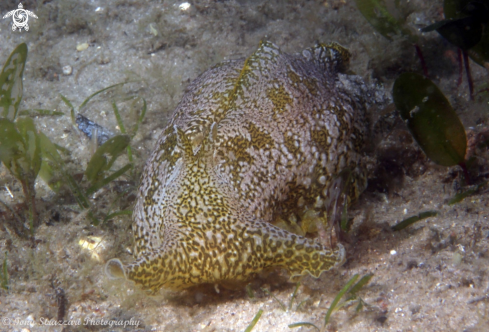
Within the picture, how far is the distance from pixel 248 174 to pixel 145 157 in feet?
6.75

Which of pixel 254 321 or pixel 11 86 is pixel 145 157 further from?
pixel 254 321

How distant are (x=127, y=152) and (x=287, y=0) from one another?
4.12 m

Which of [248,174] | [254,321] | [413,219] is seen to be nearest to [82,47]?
[248,174]

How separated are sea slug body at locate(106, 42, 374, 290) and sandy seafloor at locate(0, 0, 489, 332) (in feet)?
1.26

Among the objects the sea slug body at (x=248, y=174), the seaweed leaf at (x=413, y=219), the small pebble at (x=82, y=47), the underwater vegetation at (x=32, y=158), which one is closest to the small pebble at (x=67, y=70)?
the small pebble at (x=82, y=47)

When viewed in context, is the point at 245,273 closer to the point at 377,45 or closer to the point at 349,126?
the point at 349,126

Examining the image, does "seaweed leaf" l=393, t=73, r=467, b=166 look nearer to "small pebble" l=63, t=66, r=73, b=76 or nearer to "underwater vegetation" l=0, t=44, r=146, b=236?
"underwater vegetation" l=0, t=44, r=146, b=236

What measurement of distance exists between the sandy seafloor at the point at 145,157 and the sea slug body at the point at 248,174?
0.39 m

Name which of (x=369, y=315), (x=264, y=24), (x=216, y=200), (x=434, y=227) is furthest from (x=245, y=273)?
(x=264, y=24)

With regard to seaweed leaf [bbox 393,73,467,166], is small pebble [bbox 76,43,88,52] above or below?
below

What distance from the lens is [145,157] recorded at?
422cm

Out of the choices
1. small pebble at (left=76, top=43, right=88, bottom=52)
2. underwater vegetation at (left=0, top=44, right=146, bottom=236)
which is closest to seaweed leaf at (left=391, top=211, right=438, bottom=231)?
underwater vegetation at (left=0, top=44, right=146, bottom=236)

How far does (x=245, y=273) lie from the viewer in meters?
2.33

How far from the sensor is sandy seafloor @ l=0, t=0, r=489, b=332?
92.7 inches
